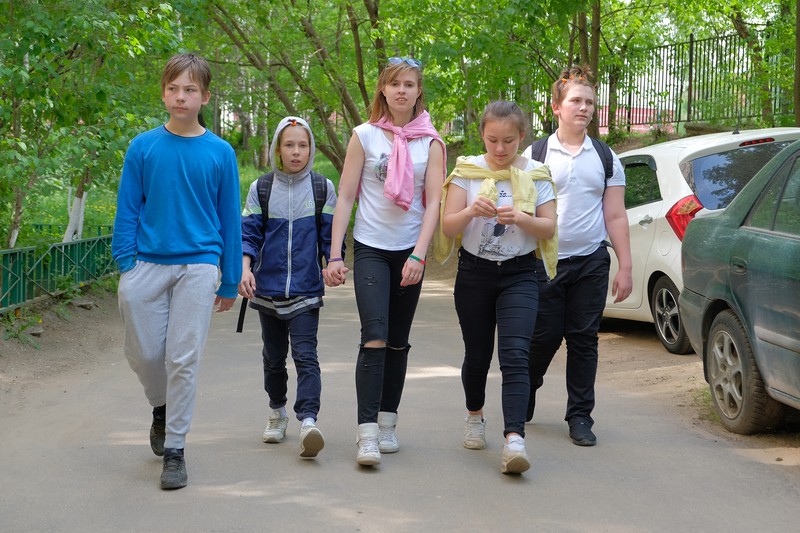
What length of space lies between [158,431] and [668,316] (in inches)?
198

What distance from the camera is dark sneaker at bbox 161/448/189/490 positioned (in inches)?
191

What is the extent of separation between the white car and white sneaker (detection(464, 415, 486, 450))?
11.2ft

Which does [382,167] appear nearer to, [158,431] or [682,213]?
[158,431]

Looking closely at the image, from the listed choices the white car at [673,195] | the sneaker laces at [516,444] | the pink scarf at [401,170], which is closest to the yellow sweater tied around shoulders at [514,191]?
the pink scarf at [401,170]

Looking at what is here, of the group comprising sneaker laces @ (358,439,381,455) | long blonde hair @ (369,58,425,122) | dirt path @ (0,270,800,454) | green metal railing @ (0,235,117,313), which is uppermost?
long blonde hair @ (369,58,425,122)

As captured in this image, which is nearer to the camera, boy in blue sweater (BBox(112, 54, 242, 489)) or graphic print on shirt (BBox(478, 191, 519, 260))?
boy in blue sweater (BBox(112, 54, 242, 489))

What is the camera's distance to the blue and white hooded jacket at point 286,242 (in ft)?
18.2

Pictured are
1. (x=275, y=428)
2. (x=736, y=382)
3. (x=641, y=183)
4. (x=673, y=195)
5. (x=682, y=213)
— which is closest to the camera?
(x=275, y=428)

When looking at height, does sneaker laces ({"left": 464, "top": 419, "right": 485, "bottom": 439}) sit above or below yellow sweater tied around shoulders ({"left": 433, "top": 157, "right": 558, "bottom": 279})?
below

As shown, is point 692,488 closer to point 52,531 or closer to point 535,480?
point 535,480

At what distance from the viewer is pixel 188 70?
5004mm

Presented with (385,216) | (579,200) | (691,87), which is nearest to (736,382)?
(579,200)

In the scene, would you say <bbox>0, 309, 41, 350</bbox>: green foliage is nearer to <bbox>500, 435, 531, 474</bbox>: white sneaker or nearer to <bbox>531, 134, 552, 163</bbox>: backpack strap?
<bbox>531, 134, 552, 163</bbox>: backpack strap

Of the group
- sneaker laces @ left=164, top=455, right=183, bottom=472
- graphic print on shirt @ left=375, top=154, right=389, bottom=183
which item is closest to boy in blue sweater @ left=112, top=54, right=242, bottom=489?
sneaker laces @ left=164, top=455, right=183, bottom=472
